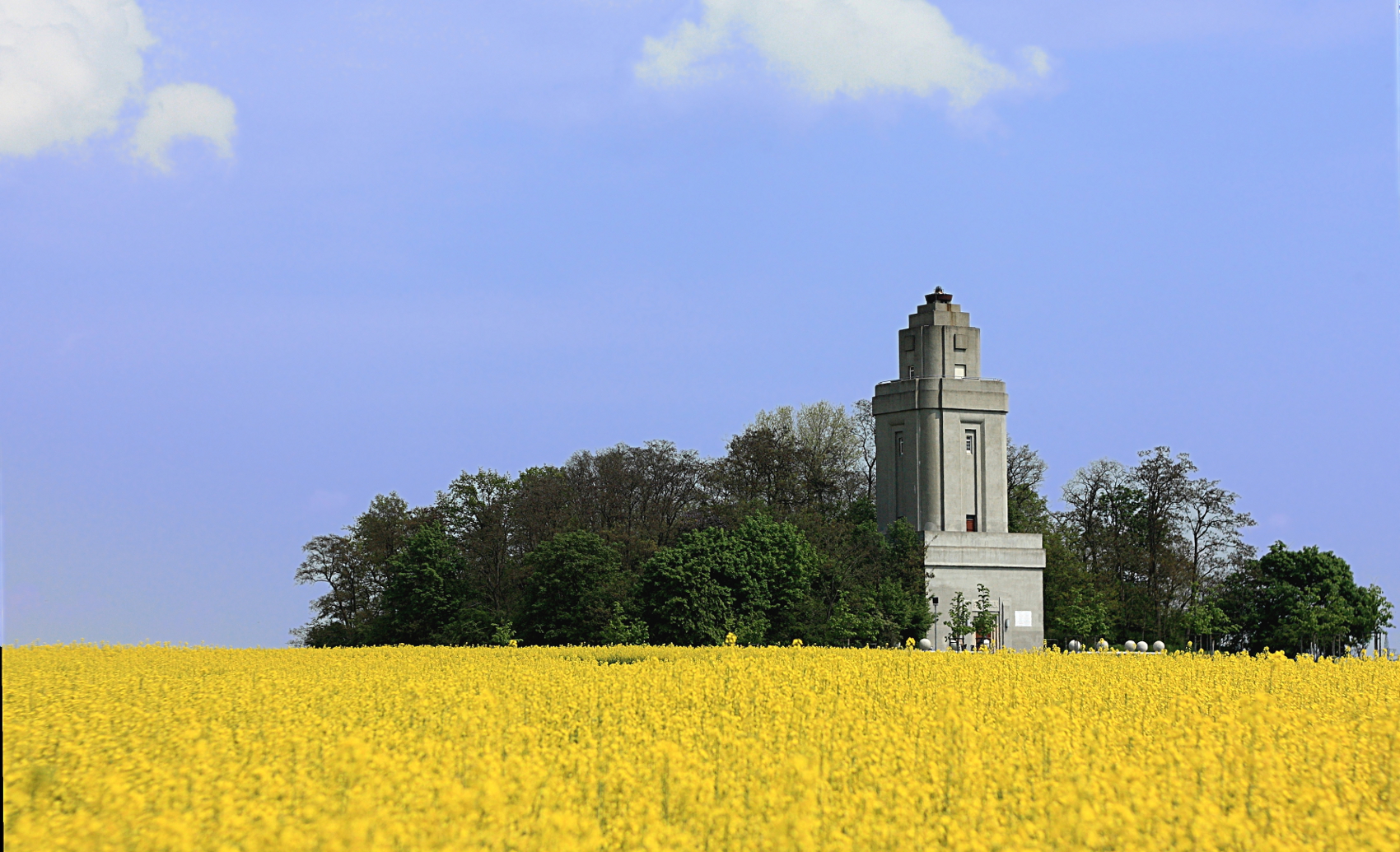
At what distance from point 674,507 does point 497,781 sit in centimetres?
7214

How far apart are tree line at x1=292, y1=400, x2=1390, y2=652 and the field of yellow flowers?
3365cm

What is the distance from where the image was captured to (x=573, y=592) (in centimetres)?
6003

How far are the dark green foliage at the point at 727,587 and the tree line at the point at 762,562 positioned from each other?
0.09 meters

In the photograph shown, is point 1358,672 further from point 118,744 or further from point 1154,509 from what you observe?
point 1154,509

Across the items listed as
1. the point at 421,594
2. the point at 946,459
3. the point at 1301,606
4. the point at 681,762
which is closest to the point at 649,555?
the point at 421,594

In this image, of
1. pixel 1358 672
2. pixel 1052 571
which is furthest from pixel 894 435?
pixel 1358 672

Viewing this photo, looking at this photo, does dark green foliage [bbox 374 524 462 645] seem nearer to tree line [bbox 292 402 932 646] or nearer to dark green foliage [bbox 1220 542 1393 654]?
tree line [bbox 292 402 932 646]

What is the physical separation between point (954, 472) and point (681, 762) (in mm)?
64599

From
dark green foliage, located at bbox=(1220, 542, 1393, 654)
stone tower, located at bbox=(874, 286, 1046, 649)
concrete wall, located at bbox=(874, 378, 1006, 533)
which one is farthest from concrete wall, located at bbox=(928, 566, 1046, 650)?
dark green foliage, located at bbox=(1220, 542, 1393, 654)

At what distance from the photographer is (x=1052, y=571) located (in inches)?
2926

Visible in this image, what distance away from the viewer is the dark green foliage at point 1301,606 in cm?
6788

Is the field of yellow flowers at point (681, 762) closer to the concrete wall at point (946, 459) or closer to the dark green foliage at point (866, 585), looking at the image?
the dark green foliage at point (866, 585)

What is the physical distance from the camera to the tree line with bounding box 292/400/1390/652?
56844mm

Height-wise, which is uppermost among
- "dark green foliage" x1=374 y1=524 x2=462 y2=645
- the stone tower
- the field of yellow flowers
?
the stone tower
